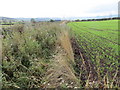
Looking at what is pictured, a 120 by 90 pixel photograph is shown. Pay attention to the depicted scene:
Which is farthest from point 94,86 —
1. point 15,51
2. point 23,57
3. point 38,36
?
point 38,36

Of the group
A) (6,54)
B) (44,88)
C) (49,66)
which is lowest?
(44,88)

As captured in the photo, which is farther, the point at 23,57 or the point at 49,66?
the point at 23,57

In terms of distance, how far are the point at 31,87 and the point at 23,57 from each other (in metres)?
1.48

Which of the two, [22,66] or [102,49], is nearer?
A: [22,66]

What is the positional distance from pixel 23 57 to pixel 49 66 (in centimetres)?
117

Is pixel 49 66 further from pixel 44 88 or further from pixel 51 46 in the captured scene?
pixel 51 46

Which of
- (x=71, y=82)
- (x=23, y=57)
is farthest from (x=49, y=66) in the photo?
(x=23, y=57)

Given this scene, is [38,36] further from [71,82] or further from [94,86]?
[94,86]

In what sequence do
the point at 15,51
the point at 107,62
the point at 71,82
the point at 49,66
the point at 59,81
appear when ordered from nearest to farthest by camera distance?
the point at 71,82
the point at 59,81
the point at 49,66
the point at 107,62
the point at 15,51

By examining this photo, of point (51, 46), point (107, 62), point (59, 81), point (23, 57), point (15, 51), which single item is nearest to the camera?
point (59, 81)

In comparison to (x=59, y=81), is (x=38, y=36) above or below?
above

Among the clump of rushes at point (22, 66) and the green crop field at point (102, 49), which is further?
the green crop field at point (102, 49)

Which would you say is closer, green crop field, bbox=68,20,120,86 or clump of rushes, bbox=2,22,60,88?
clump of rushes, bbox=2,22,60,88

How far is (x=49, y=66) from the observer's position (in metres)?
3.23
